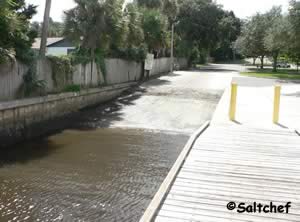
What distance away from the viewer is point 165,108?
57.1ft

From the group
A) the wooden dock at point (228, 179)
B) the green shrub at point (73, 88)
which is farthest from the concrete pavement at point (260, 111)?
the green shrub at point (73, 88)

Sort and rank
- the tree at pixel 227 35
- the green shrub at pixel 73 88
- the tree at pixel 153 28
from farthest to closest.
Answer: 1. the tree at pixel 227 35
2. the tree at pixel 153 28
3. the green shrub at pixel 73 88

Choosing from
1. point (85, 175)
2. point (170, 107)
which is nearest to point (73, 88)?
point (170, 107)

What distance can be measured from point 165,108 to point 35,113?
6.28 metres

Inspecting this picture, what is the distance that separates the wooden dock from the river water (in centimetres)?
81

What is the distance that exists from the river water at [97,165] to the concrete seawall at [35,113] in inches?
18.4

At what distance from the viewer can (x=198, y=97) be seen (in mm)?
20453

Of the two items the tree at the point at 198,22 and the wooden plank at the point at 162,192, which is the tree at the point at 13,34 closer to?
the wooden plank at the point at 162,192

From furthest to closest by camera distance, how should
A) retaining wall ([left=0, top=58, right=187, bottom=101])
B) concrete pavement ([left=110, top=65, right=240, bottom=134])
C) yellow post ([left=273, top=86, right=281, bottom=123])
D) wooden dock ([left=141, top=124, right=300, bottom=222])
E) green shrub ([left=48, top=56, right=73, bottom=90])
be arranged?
green shrub ([left=48, top=56, right=73, bottom=90])
concrete pavement ([left=110, top=65, right=240, bottom=134])
retaining wall ([left=0, top=58, right=187, bottom=101])
yellow post ([left=273, top=86, right=281, bottom=123])
wooden dock ([left=141, top=124, right=300, bottom=222])

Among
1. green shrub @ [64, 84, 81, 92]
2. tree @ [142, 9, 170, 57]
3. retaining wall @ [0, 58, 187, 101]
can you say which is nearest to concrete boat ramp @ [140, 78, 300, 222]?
retaining wall @ [0, 58, 187, 101]

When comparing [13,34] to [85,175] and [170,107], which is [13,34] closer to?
[85,175]

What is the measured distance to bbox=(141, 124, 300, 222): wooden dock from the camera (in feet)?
17.7

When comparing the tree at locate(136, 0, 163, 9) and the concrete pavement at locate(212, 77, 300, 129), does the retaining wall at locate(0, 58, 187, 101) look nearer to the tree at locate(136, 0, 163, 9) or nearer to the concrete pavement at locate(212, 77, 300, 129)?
the tree at locate(136, 0, 163, 9)

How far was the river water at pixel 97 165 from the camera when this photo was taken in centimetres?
658
